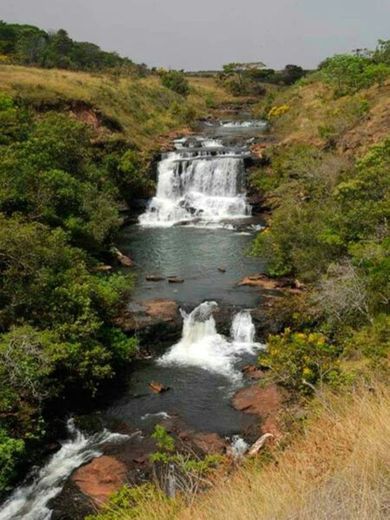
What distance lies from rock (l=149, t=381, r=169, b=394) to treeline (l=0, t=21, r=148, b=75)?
51485 mm

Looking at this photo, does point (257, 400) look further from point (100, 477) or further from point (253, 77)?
point (253, 77)

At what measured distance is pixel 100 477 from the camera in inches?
471

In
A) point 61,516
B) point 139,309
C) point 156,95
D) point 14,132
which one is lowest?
point 61,516

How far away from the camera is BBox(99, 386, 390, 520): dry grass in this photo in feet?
11.6

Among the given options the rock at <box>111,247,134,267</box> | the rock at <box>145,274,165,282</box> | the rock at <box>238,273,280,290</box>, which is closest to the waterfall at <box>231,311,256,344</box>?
the rock at <box>238,273,280,290</box>

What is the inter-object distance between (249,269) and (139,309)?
634cm

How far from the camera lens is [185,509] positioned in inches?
166

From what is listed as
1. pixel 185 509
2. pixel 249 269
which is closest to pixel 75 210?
pixel 249 269

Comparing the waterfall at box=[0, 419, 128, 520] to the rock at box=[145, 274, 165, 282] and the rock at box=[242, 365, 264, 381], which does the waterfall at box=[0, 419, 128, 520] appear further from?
the rock at box=[145, 274, 165, 282]

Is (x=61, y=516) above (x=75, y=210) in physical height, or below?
below

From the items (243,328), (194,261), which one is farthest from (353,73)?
(243,328)

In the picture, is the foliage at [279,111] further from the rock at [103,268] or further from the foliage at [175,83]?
the rock at [103,268]

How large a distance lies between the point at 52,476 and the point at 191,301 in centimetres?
918

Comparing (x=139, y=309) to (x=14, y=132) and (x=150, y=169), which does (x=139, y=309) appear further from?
(x=150, y=169)
